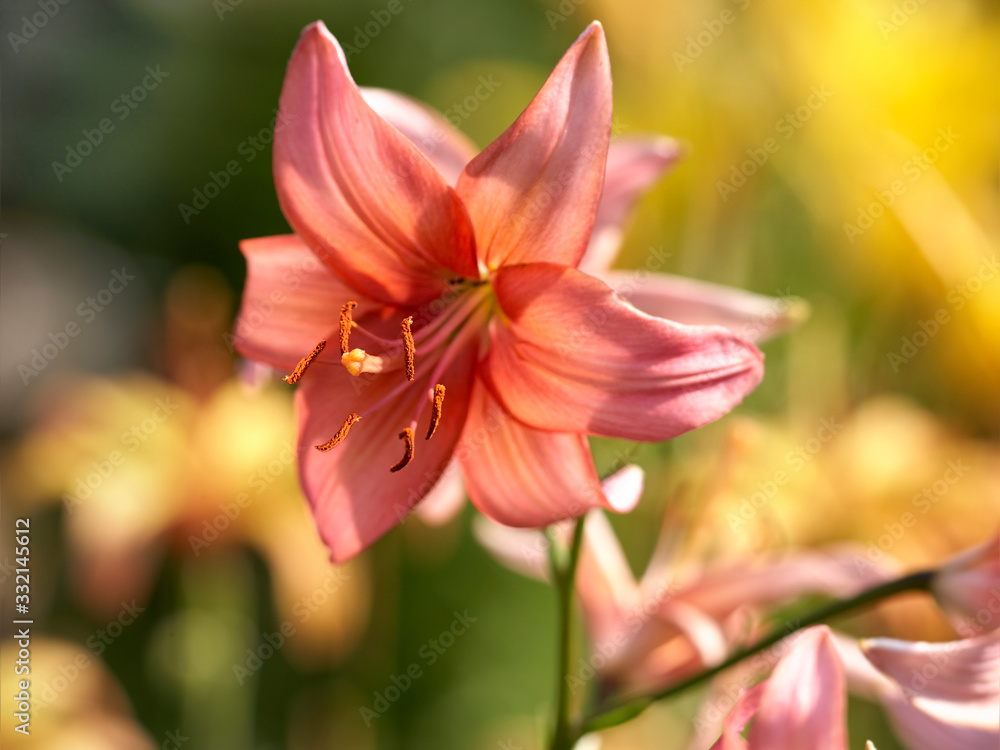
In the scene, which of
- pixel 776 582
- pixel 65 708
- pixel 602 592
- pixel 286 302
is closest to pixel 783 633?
pixel 776 582

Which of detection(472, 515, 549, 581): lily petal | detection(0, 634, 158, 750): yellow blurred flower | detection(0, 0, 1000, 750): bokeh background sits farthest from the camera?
detection(0, 0, 1000, 750): bokeh background

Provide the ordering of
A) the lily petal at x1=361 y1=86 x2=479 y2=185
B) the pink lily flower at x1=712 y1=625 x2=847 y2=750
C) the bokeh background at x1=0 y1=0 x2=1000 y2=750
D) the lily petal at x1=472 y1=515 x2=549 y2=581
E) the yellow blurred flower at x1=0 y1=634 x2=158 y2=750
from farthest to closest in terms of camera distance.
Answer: the bokeh background at x1=0 y1=0 x2=1000 y2=750, the yellow blurred flower at x1=0 y1=634 x2=158 y2=750, the lily petal at x1=472 y1=515 x2=549 y2=581, the lily petal at x1=361 y1=86 x2=479 y2=185, the pink lily flower at x1=712 y1=625 x2=847 y2=750

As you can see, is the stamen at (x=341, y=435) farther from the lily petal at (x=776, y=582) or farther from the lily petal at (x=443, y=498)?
the lily petal at (x=776, y=582)

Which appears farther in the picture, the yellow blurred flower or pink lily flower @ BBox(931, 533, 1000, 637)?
the yellow blurred flower

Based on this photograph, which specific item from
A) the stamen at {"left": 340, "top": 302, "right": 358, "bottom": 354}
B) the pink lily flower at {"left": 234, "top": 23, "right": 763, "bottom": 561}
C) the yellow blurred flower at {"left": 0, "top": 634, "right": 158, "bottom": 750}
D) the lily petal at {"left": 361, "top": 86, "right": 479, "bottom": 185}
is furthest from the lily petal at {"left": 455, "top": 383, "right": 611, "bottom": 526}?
the yellow blurred flower at {"left": 0, "top": 634, "right": 158, "bottom": 750}

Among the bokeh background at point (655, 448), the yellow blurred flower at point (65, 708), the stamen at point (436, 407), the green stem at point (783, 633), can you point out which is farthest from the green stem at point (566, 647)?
the yellow blurred flower at point (65, 708)

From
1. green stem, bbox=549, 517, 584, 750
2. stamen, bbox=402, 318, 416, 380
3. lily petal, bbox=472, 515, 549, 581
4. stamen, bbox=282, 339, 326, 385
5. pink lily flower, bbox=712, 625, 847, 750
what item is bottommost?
lily petal, bbox=472, 515, 549, 581

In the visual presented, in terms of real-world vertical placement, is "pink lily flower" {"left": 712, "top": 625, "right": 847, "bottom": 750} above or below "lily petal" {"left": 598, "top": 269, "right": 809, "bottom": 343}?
below

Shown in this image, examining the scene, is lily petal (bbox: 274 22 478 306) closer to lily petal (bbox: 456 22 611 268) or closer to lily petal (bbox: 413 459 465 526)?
lily petal (bbox: 456 22 611 268)
